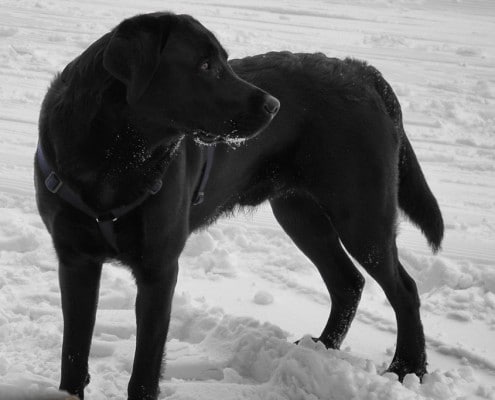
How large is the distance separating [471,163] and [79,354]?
13.4 feet

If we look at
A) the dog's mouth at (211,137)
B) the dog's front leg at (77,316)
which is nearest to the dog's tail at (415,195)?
the dog's mouth at (211,137)

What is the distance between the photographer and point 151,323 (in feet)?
9.26

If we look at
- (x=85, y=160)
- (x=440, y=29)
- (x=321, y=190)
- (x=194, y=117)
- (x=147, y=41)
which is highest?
(x=147, y=41)

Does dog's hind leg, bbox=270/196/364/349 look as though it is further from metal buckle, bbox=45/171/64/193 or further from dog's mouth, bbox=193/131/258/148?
metal buckle, bbox=45/171/64/193

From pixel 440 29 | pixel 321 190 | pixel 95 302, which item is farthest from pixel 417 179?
pixel 440 29

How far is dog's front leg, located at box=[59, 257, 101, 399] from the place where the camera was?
2859mm

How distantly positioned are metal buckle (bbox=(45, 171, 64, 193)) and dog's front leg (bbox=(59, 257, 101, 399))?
33 cm

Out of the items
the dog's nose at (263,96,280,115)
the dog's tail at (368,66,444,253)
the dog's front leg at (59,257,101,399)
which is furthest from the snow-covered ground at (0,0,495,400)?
the dog's nose at (263,96,280,115)

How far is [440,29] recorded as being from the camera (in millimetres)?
11578

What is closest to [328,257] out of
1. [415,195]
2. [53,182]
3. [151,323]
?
[415,195]

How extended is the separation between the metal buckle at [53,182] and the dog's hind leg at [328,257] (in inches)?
56.1

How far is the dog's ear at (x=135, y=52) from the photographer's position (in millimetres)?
2418

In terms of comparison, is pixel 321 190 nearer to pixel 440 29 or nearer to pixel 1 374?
pixel 1 374

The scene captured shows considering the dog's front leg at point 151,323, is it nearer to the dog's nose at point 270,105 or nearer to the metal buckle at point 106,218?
the metal buckle at point 106,218
